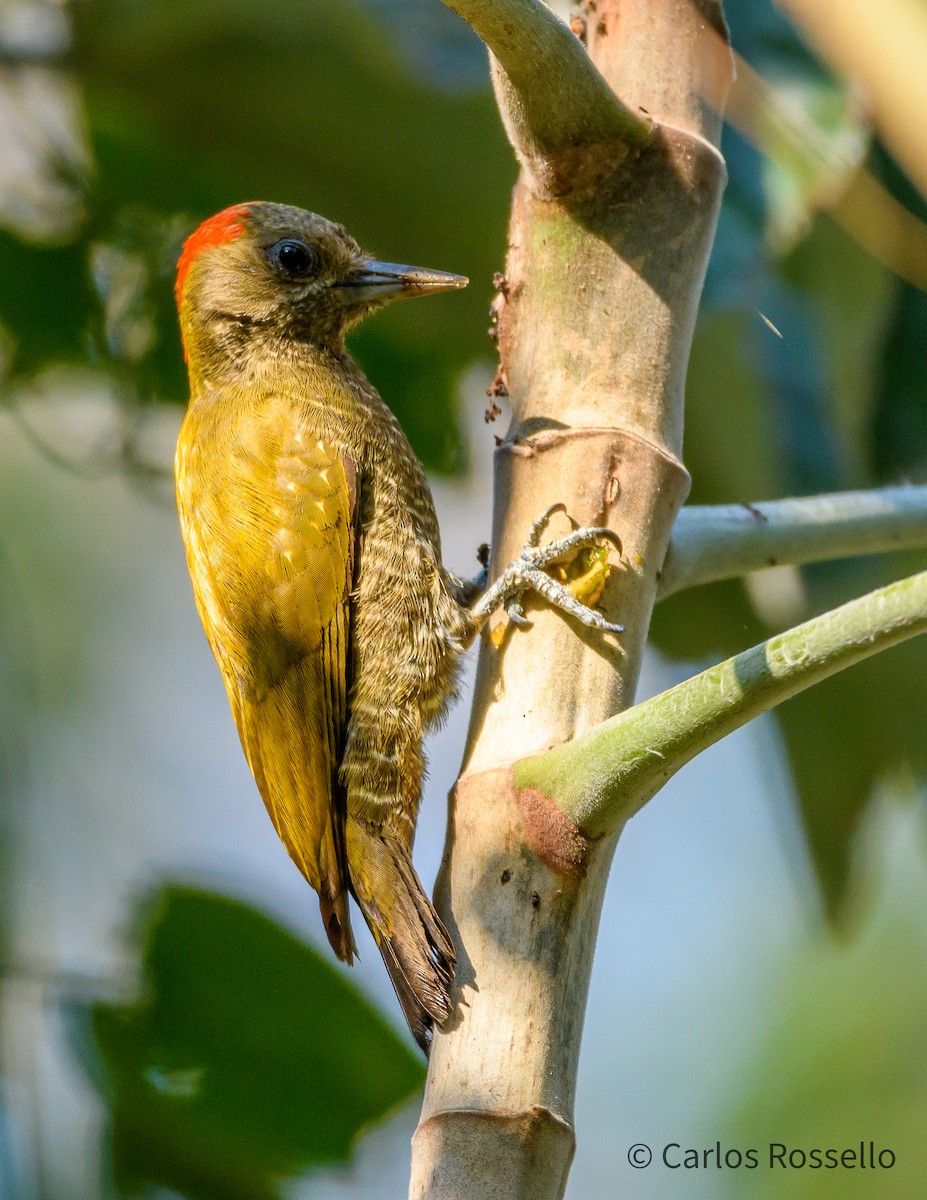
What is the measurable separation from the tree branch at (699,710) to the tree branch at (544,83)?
0.69 metres

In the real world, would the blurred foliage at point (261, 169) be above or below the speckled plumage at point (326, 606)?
above

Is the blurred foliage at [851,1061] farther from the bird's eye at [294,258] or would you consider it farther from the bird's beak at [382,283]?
the bird's eye at [294,258]

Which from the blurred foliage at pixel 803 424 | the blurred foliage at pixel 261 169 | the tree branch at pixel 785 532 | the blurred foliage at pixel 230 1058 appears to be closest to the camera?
the tree branch at pixel 785 532

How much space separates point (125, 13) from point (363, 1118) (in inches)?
95.0

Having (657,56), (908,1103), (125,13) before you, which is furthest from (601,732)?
(908,1103)

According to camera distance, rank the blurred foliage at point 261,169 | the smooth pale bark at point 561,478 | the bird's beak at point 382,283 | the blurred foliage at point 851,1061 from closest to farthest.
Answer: the smooth pale bark at point 561,478, the bird's beak at point 382,283, the blurred foliage at point 261,169, the blurred foliage at point 851,1061

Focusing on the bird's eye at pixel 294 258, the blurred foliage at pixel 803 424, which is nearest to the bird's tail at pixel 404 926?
the blurred foliage at pixel 803 424

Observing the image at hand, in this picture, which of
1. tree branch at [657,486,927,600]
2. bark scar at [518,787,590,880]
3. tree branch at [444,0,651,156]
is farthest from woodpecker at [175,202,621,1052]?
tree branch at [444,0,651,156]

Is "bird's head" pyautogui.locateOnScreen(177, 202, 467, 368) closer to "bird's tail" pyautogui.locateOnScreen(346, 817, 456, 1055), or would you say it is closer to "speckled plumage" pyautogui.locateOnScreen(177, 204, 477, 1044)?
"speckled plumage" pyautogui.locateOnScreen(177, 204, 477, 1044)

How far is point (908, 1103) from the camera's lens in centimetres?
478

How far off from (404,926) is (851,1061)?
3645 mm

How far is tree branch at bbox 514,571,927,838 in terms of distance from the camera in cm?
104

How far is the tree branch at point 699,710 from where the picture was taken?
1.04m

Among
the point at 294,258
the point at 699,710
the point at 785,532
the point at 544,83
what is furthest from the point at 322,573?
the point at 699,710
